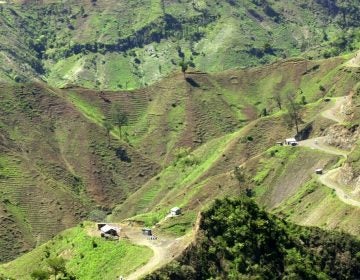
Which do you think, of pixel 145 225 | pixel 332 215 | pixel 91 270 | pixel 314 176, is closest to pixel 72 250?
pixel 91 270

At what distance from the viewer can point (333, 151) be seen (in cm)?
16725

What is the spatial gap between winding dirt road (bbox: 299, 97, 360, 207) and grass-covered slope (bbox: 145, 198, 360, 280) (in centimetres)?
2302

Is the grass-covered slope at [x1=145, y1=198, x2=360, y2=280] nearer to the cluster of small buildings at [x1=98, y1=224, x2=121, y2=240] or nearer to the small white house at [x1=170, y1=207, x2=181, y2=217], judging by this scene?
the cluster of small buildings at [x1=98, y1=224, x2=121, y2=240]

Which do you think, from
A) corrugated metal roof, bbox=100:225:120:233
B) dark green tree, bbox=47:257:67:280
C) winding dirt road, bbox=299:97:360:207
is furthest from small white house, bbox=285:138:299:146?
dark green tree, bbox=47:257:67:280

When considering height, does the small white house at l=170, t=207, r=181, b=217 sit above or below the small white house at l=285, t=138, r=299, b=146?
below

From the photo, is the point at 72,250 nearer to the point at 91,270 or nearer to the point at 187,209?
the point at 91,270

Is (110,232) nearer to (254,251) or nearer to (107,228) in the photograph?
(107,228)

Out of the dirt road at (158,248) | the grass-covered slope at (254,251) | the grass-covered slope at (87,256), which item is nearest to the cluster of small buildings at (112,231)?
the dirt road at (158,248)

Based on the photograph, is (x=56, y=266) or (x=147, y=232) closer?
(x=56, y=266)

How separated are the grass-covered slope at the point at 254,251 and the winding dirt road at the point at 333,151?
2302cm

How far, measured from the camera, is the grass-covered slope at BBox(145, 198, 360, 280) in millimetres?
99625

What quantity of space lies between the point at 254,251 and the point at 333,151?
232 ft

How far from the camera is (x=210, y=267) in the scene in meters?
99.9


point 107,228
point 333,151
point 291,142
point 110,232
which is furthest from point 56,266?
point 291,142
